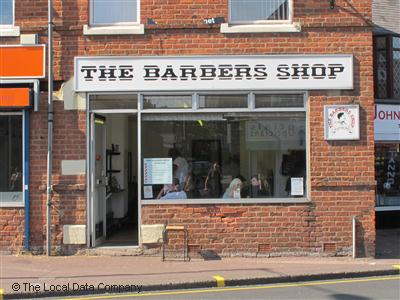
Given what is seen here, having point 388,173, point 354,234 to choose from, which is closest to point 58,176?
point 354,234

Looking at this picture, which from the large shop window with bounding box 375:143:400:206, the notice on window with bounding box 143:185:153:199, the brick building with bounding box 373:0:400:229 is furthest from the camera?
the large shop window with bounding box 375:143:400:206

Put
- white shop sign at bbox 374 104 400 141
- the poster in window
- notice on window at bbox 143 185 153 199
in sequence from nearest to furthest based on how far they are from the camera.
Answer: the poster in window, notice on window at bbox 143 185 153 199, white shop sign at bbox 374 104 400 141

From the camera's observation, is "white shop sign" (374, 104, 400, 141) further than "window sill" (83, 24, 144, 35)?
Yes

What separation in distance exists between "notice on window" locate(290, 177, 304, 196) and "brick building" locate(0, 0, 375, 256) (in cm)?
2

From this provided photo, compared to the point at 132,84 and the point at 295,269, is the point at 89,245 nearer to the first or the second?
the point at 132,84

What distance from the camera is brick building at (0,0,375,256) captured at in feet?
34.2

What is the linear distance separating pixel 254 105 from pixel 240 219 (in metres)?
2.19

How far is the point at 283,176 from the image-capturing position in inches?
421

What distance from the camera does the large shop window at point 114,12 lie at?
420 inches

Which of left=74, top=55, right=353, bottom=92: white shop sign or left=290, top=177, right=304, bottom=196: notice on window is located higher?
left=74, top=55, right=353, bottom=92: white shop sign

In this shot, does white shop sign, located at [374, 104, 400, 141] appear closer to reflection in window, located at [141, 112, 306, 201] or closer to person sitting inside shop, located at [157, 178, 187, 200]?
reflection in window, located at [141, 112, 306, 201]

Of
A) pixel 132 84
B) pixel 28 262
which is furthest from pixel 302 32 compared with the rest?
pixel 28 262

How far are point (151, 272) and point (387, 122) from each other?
7921 millimetres

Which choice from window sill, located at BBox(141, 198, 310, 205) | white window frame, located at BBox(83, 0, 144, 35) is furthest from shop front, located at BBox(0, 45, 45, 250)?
window sill, located at BBox(141, 198, 310, 205)
